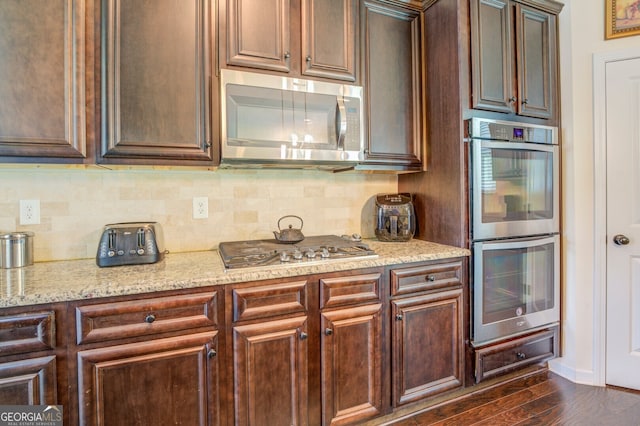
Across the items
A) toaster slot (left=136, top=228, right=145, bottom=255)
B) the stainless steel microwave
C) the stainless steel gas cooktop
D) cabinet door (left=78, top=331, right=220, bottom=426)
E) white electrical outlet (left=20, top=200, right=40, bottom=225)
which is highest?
the stainless steel microwave

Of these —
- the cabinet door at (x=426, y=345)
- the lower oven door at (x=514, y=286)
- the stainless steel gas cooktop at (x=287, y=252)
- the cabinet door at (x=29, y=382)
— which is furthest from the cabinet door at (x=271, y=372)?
the lower oven door at (x=514, y=286)

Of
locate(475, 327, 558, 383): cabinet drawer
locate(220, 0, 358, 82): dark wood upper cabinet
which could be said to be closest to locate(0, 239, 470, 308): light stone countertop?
locate(475, 327, 558, 383): cabinet drawer

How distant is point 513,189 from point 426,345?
1.09 metres

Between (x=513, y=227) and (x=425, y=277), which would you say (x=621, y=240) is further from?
(x=425, y=277)

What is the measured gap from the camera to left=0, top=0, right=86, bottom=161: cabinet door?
132cm

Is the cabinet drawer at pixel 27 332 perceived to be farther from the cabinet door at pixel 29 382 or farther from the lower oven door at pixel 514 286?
the lower oven door at pixel 514 286

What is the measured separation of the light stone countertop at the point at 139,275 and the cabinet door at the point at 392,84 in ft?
2.13

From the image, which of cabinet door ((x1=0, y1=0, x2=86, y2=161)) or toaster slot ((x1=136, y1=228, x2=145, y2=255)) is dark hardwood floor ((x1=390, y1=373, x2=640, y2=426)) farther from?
cabinet door ((x1=0, y1=0, x2=86, y2=161))

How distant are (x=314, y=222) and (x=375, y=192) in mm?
532

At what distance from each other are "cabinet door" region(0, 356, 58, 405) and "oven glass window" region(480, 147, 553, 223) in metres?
2.14

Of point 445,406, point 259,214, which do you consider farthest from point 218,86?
point 445,406

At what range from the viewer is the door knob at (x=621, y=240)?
2.03 metres

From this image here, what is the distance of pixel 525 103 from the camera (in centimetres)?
207

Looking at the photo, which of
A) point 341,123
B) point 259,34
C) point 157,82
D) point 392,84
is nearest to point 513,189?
point 392,84
